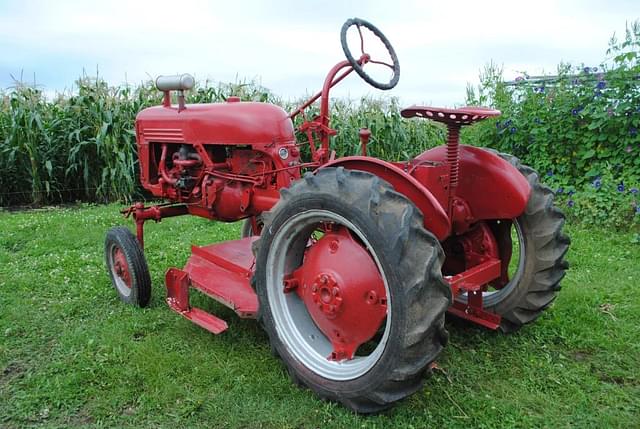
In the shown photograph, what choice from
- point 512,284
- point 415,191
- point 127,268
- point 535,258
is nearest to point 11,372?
point 127,268

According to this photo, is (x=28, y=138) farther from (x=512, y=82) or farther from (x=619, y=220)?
(x=619, y=220)

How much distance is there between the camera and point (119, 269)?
3.77m

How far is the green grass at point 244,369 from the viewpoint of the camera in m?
2.39

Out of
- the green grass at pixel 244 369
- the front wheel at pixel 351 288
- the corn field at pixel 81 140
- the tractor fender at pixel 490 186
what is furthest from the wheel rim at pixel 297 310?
the corn field at pixel 81 140

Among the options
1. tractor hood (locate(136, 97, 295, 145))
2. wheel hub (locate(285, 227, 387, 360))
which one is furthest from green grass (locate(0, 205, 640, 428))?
tractor hood (locate(136, 97, 295, 145))

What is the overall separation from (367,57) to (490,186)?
1040 millimetres

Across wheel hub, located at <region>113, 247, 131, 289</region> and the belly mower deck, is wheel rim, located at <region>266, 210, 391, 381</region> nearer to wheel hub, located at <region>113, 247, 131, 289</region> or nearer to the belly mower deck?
the belly mower deck

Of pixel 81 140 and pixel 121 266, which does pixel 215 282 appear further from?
pixel 81 140

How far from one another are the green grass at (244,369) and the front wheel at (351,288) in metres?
0.17

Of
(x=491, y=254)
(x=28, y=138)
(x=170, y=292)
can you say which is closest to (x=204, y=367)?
(x=170, y=292)

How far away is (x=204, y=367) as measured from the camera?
9.18ft

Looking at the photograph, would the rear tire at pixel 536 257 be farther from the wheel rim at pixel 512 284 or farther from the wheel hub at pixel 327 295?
the wheel hub at pixel 327 295

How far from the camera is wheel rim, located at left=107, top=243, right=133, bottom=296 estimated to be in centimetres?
370

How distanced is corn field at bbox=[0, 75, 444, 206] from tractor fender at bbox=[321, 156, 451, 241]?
16.8 ft
